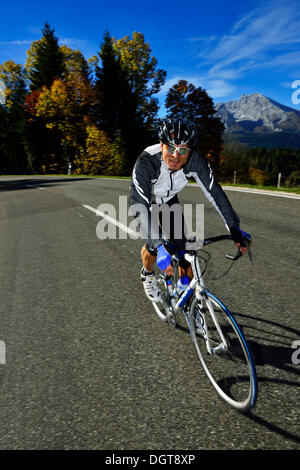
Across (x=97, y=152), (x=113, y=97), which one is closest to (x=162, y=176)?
(x=97, y=152)

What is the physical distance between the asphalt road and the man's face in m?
1.62

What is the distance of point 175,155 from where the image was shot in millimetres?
2871

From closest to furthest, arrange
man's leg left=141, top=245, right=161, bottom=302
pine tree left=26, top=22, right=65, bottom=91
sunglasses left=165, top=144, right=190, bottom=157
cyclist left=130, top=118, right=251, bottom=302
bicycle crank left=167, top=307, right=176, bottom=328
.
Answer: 1. cyclist left=130, top=118, right=251, bottom=302
2. sunglasses left=165, top=144, right=190, bottom=157
3. bicycle crank left=167, top=307, right=176, bottom=328
4. man's leg left=141, top=245, right=161, bottom=302
5. pine tree left=26, top=22, right=65, bottom=91

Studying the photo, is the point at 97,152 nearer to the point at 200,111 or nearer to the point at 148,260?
the point at 200,111

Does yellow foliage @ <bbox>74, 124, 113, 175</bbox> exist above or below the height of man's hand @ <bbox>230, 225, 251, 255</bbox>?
above

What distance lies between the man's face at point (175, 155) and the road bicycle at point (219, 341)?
772 mm

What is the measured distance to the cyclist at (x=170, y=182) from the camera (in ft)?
8.82

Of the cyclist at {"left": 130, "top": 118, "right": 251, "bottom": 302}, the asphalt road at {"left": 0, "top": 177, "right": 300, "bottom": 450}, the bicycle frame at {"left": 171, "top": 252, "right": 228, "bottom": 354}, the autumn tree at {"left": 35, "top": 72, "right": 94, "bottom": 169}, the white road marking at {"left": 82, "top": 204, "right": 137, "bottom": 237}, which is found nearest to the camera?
the asphalt road at {"left": 0, "top": 177, "right": 300, "bottom": 450}

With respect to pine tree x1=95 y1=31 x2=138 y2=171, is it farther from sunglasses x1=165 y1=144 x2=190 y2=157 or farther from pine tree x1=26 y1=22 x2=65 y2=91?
sunglasses x1=165 y1=144 x2=190 y2=157

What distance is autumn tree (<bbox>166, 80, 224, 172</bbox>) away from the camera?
3669 centimetres

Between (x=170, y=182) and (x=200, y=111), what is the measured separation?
36.8 metres

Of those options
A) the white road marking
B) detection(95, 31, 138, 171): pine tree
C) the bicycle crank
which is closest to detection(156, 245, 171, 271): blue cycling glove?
the bicycle crank

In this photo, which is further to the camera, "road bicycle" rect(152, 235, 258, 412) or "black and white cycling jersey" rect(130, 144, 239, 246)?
"black and white cycling jersey" rect(130, 144, 239, 246)

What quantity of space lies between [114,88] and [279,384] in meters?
39.2
